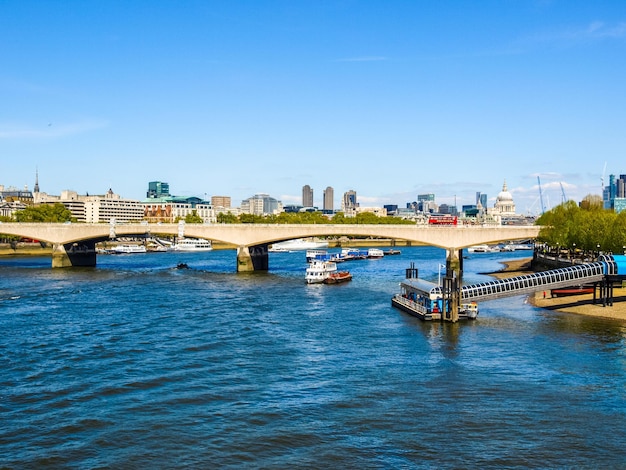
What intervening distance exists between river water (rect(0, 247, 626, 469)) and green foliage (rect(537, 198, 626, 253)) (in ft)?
63.1

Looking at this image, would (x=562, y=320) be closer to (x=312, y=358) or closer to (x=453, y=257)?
(x=312, y=358)

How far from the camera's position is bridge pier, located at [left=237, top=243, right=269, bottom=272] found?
323 ft

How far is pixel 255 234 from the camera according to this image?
9819 cm

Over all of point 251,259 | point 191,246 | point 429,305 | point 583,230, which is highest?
point 583,230

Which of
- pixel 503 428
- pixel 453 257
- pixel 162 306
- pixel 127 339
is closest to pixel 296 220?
pixel 453 257

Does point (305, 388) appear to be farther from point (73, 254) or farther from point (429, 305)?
point (73, 254)

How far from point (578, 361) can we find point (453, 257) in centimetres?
5561

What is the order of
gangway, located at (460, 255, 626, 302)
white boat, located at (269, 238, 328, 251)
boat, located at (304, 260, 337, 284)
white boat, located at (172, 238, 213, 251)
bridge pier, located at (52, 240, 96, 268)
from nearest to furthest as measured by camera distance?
gangway, located at (460, 255, 626, 302)
boat, located at (304, 260, 337, 284)
bridge pier, located at (52, 240, 96, 268)
white boat, located at (172, 238, 213, 251)
white boat, located at (269, 238, 328, 251)

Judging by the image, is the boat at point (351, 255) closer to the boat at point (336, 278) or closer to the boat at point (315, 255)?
the boat at point (315, 255)

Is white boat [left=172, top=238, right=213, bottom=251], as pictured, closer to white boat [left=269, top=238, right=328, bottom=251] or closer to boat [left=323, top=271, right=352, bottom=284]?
white boat [left=269, top=238, right=328, bottom=251]

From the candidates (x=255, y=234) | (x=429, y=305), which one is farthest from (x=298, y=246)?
(x=429, y=305)

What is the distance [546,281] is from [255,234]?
5074 centimetres

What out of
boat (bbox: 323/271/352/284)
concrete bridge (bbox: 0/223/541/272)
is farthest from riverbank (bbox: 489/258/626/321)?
concrete bridge (bbox: 0/223/541/272)

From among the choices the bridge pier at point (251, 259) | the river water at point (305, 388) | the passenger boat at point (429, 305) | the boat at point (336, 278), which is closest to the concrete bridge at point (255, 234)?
the bridge pier at point (251, 259)
